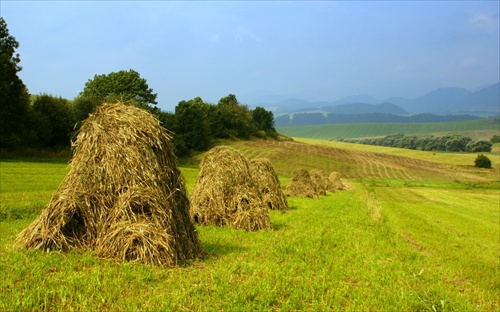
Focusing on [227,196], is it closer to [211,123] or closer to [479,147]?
[211,123]

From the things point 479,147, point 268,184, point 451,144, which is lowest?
point 479,147

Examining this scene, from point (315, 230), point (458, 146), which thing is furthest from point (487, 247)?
point (458, 146)

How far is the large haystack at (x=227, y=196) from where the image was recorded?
14.3 meters

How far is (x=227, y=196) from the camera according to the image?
15.0 m

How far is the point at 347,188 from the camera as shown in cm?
4534

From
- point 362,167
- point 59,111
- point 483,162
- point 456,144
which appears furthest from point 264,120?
point 59,111

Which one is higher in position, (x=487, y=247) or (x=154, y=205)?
(x=154, y=205)

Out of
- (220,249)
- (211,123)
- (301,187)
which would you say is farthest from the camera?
(211,123)

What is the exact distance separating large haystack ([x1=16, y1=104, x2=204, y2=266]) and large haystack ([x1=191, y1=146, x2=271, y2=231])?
5132mm

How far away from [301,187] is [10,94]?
126ft

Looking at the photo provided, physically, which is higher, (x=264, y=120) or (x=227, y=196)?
(x=264, y=120)

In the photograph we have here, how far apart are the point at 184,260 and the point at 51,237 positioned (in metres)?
2.81

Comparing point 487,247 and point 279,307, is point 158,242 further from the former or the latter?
point 487,247

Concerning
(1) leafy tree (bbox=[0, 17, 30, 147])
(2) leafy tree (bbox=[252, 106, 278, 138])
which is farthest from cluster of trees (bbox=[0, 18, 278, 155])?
(2) leafy tree (bbox=[252, 106, 278, 138])
